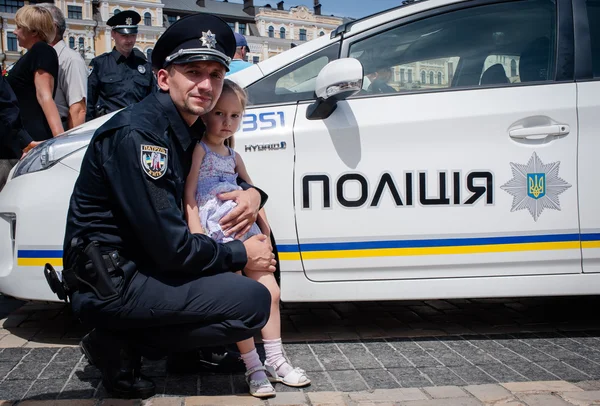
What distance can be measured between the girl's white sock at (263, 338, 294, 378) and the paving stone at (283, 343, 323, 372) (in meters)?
0.23

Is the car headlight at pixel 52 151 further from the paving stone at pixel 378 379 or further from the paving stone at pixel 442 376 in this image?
the paving stone at pixel 442 376

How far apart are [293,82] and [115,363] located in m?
1.63

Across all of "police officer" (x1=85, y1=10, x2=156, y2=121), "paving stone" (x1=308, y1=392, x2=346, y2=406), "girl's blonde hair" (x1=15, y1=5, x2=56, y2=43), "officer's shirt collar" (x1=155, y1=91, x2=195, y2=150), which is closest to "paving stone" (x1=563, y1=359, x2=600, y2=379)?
"paving stone" (x1=308, y1=392, x2=346, y2=406)

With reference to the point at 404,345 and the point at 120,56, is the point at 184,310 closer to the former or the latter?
the point at 404,345

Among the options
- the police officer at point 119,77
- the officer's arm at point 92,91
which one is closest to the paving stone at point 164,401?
the police officer at point 119,77

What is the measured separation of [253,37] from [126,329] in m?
70.8

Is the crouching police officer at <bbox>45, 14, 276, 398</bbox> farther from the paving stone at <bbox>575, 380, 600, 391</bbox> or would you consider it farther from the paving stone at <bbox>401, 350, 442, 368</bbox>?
the paving stone at <bbox>575, 380, 600, 391</bbox>

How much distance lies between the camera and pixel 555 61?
337cm

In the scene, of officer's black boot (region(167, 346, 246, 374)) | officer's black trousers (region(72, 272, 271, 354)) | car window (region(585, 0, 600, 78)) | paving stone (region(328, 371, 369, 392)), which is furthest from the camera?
car window (region(585, 0, 600, 78))

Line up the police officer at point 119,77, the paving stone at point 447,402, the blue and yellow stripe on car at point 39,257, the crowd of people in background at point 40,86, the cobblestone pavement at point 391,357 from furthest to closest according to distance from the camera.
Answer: the police officer at point 119,77 → the crowd of people in background at point 40,86 → the blue and yellow stripe on car at point 39,257 → the cobblestone pavement at point 391,357 → the paving stone at point 447,402

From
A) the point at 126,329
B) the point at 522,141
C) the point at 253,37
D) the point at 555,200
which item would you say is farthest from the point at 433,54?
the point at 253,37

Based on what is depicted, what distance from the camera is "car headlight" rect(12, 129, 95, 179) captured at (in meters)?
3.20

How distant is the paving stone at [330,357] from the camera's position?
2992 mm

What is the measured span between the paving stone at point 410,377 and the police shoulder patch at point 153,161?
1.34 metres
